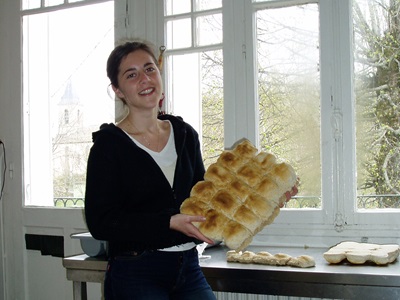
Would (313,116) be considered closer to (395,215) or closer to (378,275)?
(395,215)

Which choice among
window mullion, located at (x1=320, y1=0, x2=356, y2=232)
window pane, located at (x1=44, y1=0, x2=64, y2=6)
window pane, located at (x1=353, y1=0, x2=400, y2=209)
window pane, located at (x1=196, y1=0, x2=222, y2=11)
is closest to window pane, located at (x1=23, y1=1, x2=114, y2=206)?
window pane, located at (x1=44, y1=0, x2=64, y2=6)

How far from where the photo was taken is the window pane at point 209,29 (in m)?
2.90

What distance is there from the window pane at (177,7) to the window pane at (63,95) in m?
A: 0.37

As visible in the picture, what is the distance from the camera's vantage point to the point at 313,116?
268cm

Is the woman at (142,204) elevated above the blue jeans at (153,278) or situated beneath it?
elevated above

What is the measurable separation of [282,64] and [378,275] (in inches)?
46.4

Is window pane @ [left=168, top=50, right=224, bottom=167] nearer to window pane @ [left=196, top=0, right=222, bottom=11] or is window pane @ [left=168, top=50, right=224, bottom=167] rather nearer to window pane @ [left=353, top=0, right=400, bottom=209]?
window pane @ [left=196, top=0, right=222, bottom=11]

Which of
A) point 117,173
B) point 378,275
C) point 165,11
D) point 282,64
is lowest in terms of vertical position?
point 378,275

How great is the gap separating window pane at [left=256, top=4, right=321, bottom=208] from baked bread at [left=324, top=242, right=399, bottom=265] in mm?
451

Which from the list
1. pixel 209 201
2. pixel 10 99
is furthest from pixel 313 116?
pixel 10 99

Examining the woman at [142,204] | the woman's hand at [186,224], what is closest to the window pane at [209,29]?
the woman at [142,204]

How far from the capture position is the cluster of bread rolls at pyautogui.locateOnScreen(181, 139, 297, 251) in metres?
1.59

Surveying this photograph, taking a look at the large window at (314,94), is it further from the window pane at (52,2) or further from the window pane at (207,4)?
the window pane at (52,2)

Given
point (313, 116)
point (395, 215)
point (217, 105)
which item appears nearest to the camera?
point (395, 215)
